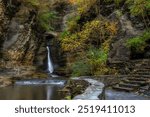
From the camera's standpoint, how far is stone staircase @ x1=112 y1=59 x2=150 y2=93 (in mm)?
16062

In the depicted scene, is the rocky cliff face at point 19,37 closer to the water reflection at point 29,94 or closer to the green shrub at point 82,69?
the green shrub at point 82,69

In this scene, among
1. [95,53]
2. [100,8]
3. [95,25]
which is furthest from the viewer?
[100,8]

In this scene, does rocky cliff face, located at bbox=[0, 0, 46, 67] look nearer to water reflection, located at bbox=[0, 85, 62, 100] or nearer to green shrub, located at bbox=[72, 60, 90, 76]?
green shrub, located at bbox=[72, 60, 90, 76]

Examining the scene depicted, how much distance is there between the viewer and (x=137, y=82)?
55.1ft

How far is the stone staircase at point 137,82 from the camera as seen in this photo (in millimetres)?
16062

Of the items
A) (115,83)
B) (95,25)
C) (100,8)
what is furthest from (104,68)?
(100,8)

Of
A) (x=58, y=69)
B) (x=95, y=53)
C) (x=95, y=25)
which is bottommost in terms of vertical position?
(x=58, y=69)

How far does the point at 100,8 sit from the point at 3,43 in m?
10.4

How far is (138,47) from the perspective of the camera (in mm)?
23812

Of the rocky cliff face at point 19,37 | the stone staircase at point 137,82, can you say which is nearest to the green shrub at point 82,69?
the stone staircase at point 137,82

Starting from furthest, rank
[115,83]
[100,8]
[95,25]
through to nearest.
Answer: [100,8] → [95,25] → [115,83]

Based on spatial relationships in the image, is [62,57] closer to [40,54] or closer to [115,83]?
[40,54]

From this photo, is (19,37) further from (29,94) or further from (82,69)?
(29,94)

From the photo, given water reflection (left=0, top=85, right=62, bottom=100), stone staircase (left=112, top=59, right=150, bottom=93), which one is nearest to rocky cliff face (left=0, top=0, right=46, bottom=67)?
water reflection (left=0, top=85, right=62, bottom=100)
